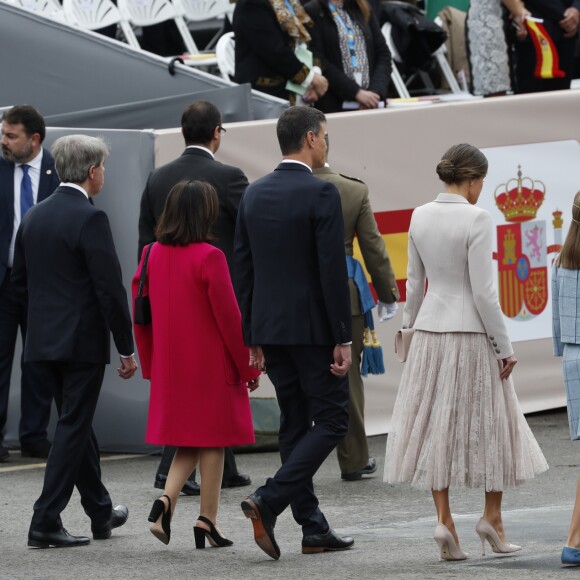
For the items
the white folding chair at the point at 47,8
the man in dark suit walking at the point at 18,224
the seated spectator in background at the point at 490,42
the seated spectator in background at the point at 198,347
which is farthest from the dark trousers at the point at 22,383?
the white folding chair at the point at 47,8

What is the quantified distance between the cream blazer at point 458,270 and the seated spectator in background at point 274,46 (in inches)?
170

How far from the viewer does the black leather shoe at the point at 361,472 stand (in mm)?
8469

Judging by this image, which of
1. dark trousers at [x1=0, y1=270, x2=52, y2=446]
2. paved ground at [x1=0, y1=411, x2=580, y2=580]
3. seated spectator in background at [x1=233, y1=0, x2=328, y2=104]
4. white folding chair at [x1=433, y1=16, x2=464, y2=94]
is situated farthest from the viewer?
white folding chair at [x1=433, y1=16, x2=464, y2=94]

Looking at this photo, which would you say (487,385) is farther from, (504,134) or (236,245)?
(504,134)

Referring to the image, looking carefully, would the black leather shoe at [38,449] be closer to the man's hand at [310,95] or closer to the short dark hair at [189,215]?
the short dark hair at [189,215]

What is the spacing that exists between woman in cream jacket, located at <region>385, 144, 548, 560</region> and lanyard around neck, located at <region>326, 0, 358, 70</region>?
15.4ft

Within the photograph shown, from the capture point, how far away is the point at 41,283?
676 centimetres

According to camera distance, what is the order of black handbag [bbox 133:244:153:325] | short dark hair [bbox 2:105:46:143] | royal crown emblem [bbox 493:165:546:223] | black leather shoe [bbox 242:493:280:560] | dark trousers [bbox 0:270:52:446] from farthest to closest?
1. royal crown emblem [bbox 493:165:546:223]
2. dark trousers [bbox 0:270:52:446]
3. short dark hair [bbox 2:105:46:143]
4. black handbag [bbox 133:244:153:325]
5. black leather shoe [bbox 242:493:280:560]

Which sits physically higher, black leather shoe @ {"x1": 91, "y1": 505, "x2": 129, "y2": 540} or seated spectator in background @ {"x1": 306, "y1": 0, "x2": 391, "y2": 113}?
seated spectator in background @ {"x1": 306, "y1": 0, "x2": 391, "y2": 113}

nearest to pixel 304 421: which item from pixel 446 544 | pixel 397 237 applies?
pixel 446 544

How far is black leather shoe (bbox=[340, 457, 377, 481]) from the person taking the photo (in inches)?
333

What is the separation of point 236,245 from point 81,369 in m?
0.88

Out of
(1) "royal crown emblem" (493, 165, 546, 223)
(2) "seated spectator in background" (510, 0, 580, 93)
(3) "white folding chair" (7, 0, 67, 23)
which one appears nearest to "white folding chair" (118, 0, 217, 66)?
(3) "white folding chair" (7, 0, 67, 23)

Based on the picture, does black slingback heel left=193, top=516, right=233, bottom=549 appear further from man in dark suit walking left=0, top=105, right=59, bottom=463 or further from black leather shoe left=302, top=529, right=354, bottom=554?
man in dark suit walking left=0, top=105, right=59, bottom=463
